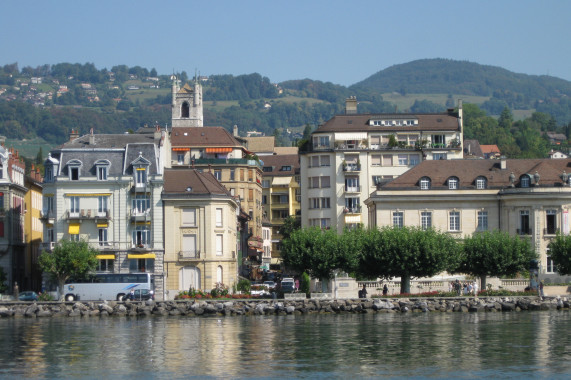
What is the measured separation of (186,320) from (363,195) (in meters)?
47.0

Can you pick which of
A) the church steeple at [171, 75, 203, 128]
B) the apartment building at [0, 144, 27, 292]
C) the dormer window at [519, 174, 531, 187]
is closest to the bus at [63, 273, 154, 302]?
the apartment building at [0, 144, 27, 292]

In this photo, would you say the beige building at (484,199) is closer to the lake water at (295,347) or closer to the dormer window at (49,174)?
the lake water at (295,347)

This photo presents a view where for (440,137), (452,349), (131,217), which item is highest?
(440,137)

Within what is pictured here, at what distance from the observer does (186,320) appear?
253ft

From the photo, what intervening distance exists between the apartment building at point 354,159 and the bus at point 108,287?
34.1 metres

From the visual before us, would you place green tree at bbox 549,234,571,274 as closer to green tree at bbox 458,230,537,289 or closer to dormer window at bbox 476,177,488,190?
green tree at bbox 458,230,537,289

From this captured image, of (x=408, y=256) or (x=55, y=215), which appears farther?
(x=55, y=215)

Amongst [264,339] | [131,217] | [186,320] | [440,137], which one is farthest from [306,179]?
[264,339]

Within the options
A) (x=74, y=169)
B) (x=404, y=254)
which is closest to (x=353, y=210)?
(x=404, y=254)

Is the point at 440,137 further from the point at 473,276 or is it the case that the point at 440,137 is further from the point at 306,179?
the point at 473,276

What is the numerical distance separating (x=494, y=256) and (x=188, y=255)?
2586 centimetres

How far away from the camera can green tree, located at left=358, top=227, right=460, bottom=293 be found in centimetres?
8762

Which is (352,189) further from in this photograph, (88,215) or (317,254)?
(88,215)

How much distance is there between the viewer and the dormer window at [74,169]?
320ft
